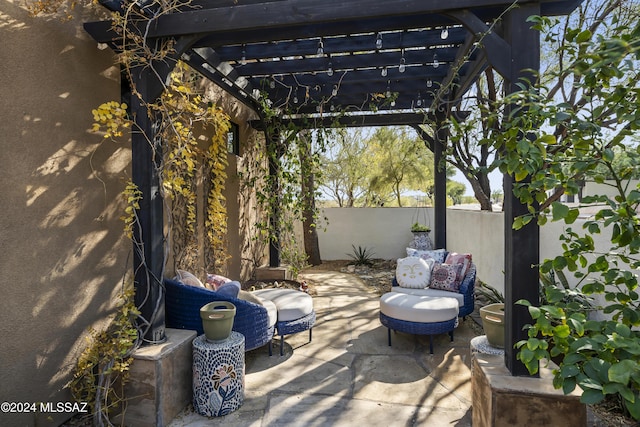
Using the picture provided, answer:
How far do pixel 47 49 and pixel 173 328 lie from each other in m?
2.32

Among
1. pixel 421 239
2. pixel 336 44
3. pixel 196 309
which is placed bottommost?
pixel 196 309

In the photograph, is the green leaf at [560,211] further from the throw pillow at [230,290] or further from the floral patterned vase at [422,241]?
the floral patterned vase at [422,241]

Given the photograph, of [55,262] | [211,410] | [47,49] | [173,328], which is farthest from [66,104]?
[211,410]

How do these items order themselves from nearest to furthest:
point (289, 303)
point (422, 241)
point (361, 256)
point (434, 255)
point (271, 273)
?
point (289, 303)
point (434, 255)
point (271, 273)
point (422, 241)
point (361, 256)

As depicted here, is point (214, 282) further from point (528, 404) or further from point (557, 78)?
point (557, 78)

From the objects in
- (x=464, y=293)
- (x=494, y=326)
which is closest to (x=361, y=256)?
(x=464, y=293)

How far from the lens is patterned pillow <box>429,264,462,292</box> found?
4285 millimetres

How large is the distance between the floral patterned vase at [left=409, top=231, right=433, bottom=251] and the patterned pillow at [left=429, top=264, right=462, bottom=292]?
339 cm

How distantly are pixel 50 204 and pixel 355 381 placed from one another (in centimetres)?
271

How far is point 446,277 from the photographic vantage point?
434 centimetres

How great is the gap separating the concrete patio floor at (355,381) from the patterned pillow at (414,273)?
25.9 inches

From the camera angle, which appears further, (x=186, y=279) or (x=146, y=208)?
(x=186, y=279)

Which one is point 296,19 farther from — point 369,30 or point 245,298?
point 245,298

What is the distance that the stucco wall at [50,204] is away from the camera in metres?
2.07
